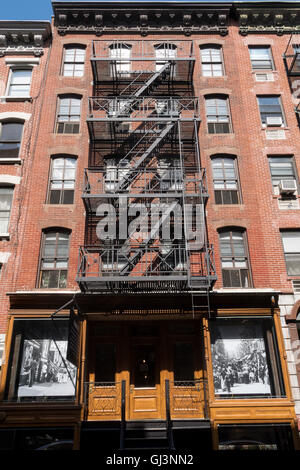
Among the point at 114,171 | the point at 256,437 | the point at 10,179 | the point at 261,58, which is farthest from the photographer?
the point at 261,58

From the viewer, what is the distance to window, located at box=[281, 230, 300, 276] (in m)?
13.6

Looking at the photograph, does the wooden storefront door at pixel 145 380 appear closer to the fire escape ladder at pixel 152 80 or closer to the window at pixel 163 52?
the fire escape ladder at pixel 152 80

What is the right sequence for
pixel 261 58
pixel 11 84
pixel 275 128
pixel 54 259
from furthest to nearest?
1. pixel 261 58
2. pixel 11 84
3. pixel 275 128
4. pixel 54 259

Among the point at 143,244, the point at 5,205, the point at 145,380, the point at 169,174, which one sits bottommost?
the point at 145,380

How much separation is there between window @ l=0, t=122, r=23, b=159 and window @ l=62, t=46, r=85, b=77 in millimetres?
3596

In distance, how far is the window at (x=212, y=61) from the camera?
1747 centimetres

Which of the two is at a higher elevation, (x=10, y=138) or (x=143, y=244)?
(x=10, y=138)

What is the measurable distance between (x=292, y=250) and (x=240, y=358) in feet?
14.8

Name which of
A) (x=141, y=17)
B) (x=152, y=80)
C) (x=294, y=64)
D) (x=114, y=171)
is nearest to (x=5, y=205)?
(x=114, y=171)

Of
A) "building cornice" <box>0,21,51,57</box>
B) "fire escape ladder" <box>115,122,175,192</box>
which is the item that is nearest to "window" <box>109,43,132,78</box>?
"building cornice" <box>0,21,51,57</box>

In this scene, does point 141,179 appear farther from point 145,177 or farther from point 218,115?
point 218,115

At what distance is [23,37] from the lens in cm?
1758

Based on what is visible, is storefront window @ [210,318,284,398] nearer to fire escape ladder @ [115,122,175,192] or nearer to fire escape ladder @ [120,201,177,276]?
fire escape ladder @ [120,201,177,276]

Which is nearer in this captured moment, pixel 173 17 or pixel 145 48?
pixel 145 48
